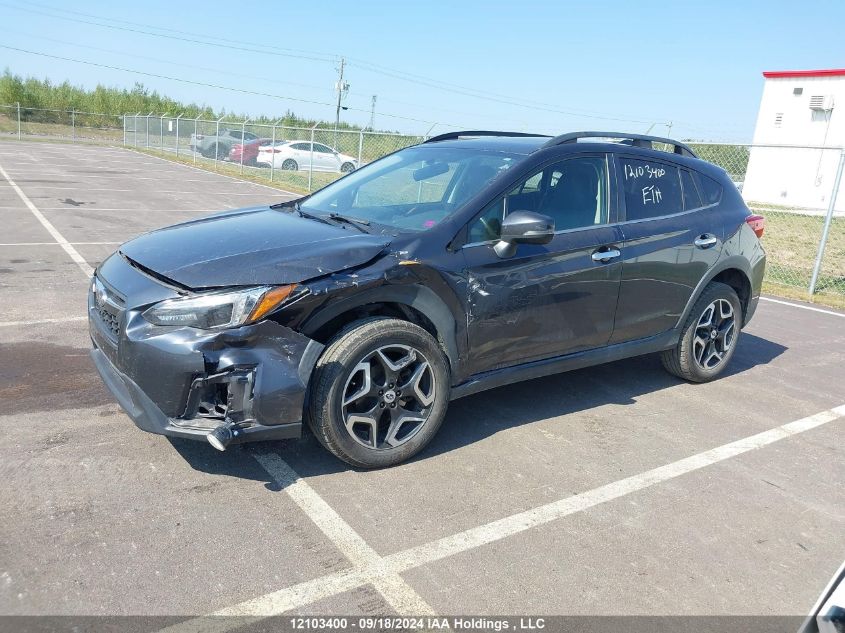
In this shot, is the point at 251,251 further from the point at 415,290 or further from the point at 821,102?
the point at 821,102

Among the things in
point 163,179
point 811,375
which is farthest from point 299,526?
point 163,179

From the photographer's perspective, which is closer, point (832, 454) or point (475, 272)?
point (475, 272)

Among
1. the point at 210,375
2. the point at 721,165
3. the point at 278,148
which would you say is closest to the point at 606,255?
the point at 210,375

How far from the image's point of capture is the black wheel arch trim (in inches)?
135

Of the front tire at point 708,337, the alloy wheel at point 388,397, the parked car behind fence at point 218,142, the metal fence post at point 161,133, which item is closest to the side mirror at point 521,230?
the alloy wheel at point 388,397

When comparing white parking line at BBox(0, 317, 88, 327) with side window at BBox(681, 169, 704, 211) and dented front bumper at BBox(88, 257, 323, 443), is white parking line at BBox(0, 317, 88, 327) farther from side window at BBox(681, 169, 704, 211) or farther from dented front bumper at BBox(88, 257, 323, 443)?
side window at BBox(681, 169, 704, 211)

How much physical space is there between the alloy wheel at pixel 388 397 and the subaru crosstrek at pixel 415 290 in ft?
0.03

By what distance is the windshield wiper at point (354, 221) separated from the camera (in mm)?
4031

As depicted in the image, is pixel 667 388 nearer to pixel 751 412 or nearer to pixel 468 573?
pixel 751 412

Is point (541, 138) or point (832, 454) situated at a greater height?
point (541, 138)

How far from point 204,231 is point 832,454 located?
393cm

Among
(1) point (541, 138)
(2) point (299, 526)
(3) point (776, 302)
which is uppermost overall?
(1) point (541, 138)

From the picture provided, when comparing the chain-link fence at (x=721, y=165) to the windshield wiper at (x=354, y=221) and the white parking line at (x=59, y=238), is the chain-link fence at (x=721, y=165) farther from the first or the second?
the white parking line at (x=59, y=238)

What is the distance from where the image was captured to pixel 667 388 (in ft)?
17.6
